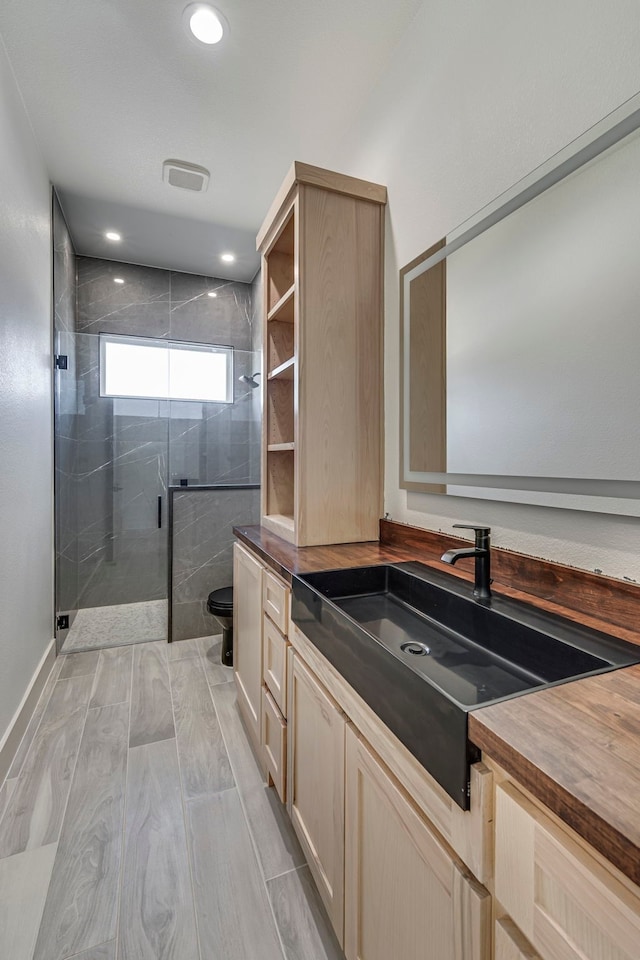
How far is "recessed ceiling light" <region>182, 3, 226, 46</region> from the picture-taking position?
159 centimetres

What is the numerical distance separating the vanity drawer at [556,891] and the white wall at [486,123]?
61 centimetres

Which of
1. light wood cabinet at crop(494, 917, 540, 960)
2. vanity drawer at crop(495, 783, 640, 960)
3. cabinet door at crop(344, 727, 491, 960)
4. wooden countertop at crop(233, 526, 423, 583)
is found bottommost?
cabinet door at crop(344, 727, 491, 960)

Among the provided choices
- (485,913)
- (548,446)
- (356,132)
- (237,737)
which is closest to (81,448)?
(237,737)

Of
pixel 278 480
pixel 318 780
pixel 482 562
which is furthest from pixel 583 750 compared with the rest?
pixel 278 480

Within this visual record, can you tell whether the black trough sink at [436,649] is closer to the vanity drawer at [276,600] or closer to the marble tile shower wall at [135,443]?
the vanity drawer at [276,600]

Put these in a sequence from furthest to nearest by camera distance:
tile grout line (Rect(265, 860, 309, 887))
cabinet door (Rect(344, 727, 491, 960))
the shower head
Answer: the shower head, tile grout line (Rect(265, 860, 309, 887)), cabinet door (Rect(344, 727, 491, 960))

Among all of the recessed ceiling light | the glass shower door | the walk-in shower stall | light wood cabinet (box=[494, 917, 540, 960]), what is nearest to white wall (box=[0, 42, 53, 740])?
the walk-in shower stall

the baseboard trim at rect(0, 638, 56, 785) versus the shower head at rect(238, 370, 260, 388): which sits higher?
the shower head at rect(238, 370, 260, 388)

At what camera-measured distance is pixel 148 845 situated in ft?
4.57

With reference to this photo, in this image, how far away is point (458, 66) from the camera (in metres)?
1.41

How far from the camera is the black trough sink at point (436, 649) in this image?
652 millimetres

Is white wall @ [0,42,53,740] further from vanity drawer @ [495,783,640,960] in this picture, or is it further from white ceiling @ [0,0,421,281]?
vanity drawer @ [495,783,640,960]

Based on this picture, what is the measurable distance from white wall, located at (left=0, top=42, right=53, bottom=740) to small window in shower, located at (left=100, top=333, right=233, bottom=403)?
2.58 feet

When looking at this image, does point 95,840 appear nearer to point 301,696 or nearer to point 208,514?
point 301,696
